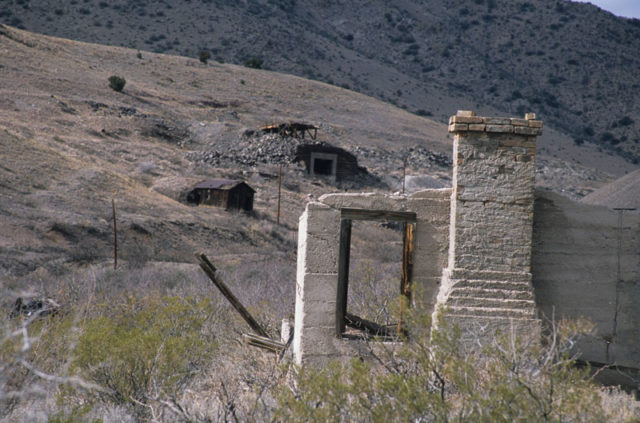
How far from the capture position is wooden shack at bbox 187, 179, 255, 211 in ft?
109

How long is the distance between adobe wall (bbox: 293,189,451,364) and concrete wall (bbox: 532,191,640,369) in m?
1.28

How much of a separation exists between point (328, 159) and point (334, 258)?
3651cm

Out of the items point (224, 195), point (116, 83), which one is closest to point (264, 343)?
point (224, 195)

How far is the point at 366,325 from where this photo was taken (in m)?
9.72

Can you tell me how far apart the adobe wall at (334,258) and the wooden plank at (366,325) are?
4.87ft

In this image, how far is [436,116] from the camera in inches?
3300

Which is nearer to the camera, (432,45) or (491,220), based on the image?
(491,220)

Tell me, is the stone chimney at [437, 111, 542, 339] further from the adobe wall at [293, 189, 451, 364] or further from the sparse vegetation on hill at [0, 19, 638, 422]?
the sparse vegetation on hill at [0, 19, 638, 422]

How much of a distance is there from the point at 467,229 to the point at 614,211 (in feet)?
6.68

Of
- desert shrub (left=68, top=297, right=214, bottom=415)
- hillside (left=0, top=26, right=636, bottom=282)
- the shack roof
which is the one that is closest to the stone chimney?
desert shrub (left=68, top=297, right=214, bottom=415)

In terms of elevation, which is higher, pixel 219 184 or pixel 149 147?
pixel 149 147

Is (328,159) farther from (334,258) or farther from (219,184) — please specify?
(334,258)

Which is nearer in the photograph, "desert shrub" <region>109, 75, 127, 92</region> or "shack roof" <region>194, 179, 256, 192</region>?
"shack roof" <region>194, 179, 256, 192</region>

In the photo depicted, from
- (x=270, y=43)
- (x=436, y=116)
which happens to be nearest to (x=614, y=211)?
(x=436, y=116)
